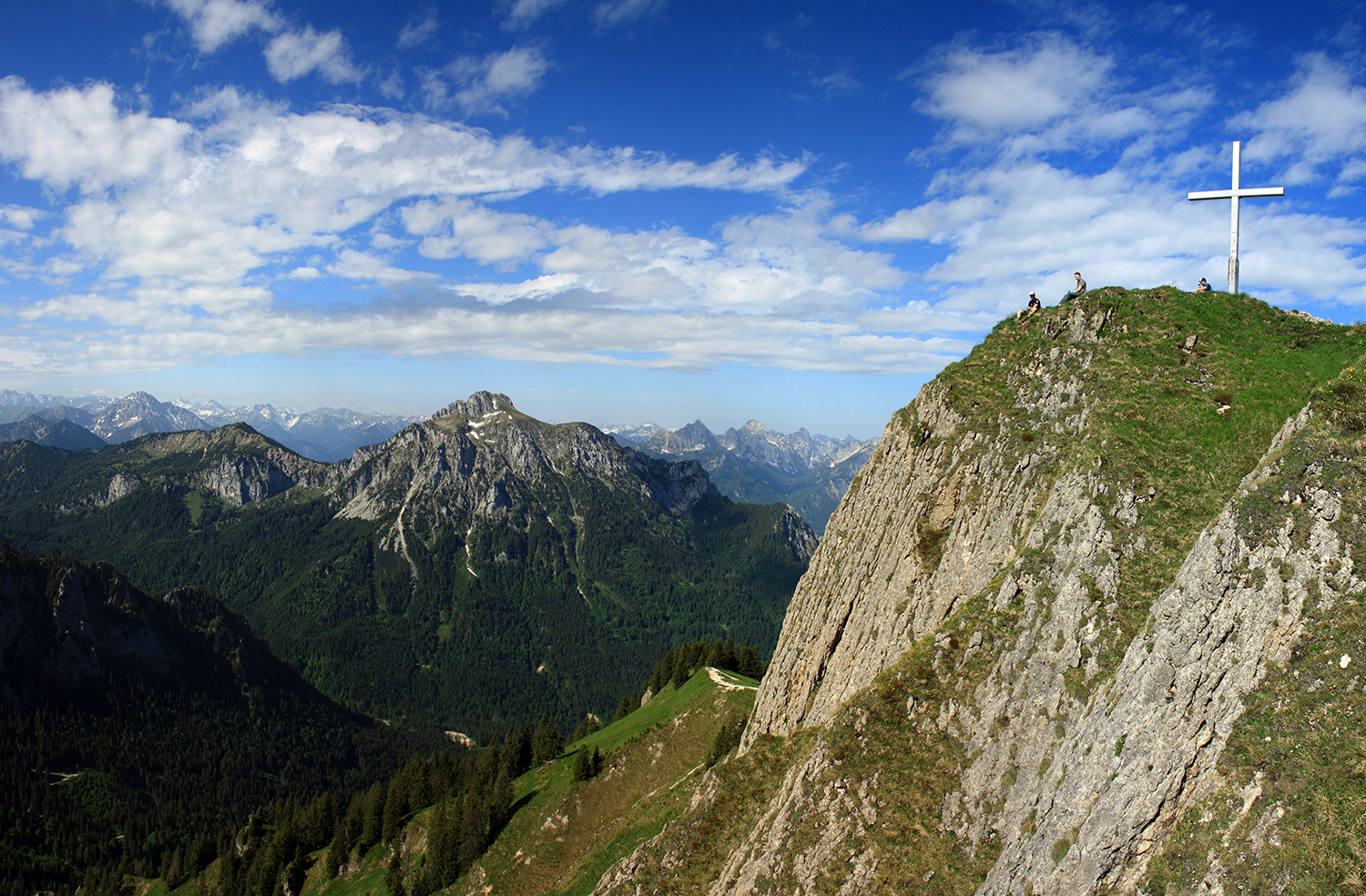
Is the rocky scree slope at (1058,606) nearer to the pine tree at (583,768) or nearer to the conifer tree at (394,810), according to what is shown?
the pine tree at (583,768)

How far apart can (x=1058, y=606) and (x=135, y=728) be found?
204867 mm

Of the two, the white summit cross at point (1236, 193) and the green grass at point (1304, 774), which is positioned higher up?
the white summit cross at point (1236, 193)

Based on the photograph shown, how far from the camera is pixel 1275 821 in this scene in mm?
12719

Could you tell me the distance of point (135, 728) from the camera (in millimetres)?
148500

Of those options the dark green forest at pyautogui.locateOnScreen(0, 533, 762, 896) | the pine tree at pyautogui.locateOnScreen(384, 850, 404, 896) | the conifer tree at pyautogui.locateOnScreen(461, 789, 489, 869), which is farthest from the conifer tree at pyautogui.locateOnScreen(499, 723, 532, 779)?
the pine tree at pyautogui.locateOnScreen(384, 850, 404, 896)

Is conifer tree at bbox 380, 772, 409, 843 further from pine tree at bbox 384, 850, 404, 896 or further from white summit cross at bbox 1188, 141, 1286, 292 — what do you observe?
white summit cross at bbox 1188, 141, 1286, 292

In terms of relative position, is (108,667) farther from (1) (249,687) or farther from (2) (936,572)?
(2) (936,572)

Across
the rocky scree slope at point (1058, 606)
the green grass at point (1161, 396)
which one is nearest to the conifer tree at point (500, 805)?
the rocky scree slope at point (1058, 606)

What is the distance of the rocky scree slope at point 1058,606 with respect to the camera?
600 inches

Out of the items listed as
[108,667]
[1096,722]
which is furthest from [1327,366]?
[108,667]

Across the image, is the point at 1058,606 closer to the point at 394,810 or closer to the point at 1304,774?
the point at 1304,774

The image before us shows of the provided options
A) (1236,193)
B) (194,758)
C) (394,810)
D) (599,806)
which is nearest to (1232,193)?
(1236,193)

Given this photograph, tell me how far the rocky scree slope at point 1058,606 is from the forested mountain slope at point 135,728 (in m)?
138

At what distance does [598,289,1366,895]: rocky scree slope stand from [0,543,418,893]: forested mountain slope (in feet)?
453
